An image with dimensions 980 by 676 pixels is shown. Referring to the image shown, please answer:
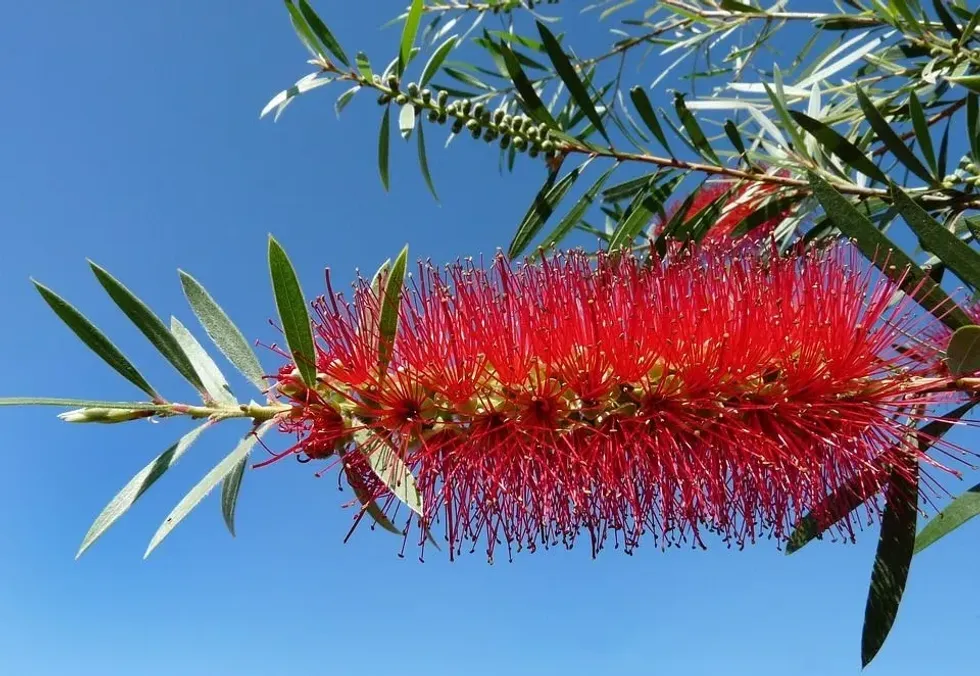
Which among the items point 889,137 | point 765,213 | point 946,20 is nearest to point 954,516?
point 889,137

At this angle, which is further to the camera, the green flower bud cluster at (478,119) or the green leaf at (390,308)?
the green flower bud cluster at (478,119)

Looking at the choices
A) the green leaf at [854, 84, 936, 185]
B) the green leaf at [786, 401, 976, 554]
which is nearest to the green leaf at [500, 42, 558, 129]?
the green leaf at [854, 84, 936, 185]

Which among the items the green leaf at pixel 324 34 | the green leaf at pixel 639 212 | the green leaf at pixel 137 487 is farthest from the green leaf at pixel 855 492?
the green leaf at pixel 324 34

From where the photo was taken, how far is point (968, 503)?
58.7 inches

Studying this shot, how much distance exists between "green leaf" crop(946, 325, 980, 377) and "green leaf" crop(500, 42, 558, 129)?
1175mm

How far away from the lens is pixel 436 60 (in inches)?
86.7

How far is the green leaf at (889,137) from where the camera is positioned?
60.4 inches

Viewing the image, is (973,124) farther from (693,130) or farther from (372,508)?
(372,508)

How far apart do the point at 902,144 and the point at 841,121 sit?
631 millimetres

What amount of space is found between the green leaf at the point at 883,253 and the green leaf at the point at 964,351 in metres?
0.13

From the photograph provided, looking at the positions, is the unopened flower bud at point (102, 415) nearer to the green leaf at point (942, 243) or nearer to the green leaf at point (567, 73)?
the green leaf at point (567, 73)

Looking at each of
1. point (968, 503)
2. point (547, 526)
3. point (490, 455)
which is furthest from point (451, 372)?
point (968, 503)

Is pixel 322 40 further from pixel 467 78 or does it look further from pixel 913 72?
pixel 913 72

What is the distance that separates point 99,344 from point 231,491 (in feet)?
1.11
